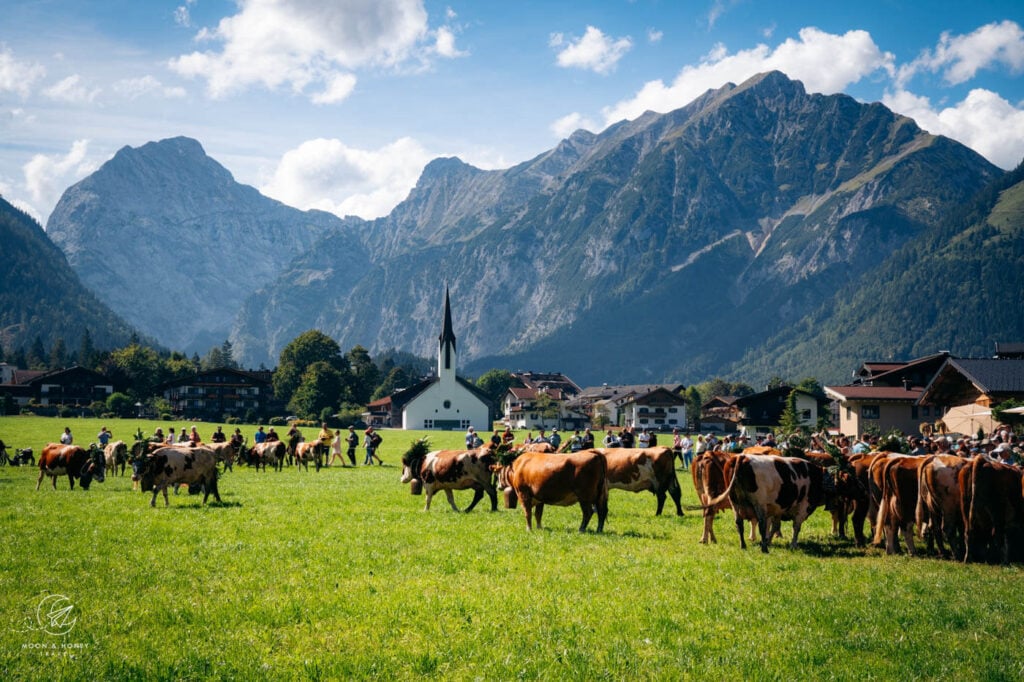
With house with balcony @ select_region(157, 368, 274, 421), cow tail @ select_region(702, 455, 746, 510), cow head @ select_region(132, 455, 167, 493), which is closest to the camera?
cow tail @ select_region(702, 455, 746, 510)

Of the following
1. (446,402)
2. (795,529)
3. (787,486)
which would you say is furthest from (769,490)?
(446,402)

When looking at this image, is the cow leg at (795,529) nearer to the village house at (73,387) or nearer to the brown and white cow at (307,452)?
the brown and white cow at (307,452)

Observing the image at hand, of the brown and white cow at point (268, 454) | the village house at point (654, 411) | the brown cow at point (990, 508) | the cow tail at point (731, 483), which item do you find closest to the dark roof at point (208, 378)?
the village house at point (654, 411)

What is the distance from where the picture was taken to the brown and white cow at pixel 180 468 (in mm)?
22953

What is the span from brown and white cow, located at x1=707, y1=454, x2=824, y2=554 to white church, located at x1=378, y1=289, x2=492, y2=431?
410ft

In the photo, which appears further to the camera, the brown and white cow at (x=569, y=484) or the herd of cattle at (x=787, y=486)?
the brown and white cow at (x=569, y=484)

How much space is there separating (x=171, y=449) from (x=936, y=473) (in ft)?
64.3

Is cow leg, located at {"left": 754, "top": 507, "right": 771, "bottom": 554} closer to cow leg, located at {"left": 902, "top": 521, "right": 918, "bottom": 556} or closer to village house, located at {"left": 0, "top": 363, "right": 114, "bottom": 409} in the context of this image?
cow leg, located at {"left": 902, "top": 521, "right": 918, "bottom": 556}

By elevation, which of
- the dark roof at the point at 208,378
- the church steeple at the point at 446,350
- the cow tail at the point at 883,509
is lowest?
the cow tail at the point at 883,509

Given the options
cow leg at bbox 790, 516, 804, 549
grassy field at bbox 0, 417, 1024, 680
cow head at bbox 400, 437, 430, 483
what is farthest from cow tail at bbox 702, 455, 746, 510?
cow head at bbox 400, 437, 430, 483

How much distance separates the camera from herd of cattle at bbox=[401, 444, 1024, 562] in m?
15.1

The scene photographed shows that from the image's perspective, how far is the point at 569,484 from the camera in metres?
18.4

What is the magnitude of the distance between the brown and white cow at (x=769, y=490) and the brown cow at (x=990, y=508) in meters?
2.80

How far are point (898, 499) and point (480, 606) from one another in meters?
9.54
